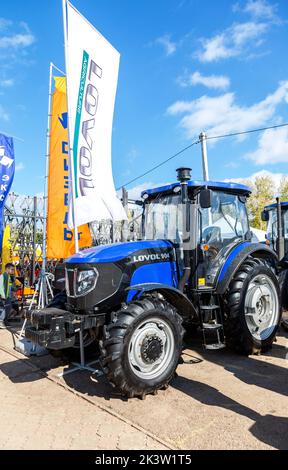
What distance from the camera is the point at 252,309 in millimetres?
4820

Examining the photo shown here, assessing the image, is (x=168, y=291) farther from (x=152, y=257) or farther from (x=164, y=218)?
(x=164, y=218)

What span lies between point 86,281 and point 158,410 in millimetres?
1504

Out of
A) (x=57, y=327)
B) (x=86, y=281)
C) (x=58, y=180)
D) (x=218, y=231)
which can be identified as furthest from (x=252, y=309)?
(x=58, y=180)

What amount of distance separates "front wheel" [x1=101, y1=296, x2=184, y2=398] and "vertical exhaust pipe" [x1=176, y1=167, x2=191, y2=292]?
55cm

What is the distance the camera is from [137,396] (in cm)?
352

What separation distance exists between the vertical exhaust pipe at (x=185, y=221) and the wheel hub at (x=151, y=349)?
0.85 metres

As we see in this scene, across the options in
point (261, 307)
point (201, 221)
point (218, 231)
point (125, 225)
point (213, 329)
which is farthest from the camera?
point (125, 225)

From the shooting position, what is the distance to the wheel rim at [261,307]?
15.8 feet

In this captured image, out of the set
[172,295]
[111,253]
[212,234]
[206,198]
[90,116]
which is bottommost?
[172,295]

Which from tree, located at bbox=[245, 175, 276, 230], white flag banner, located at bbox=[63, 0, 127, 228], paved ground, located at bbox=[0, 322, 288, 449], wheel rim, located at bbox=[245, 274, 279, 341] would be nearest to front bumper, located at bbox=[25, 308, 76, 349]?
paved ground, located at bbox=[0, 322, 288, 449]

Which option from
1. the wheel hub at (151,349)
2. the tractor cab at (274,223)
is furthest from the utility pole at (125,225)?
the tractor cab at (274,223)

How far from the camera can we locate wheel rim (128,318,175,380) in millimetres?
3594

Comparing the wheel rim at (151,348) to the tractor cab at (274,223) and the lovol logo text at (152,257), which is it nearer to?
the lovol logo text at (152,257)
